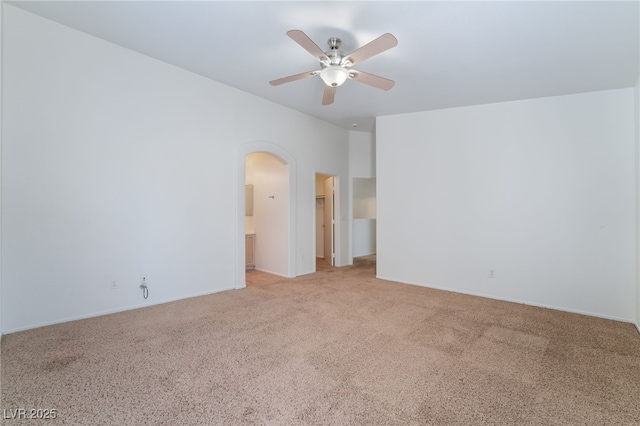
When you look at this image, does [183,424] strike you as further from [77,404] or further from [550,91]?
[550,91]

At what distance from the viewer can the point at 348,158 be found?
704 cm

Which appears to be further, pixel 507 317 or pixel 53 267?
pixel 507 317

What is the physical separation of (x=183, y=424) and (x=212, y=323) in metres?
1.60

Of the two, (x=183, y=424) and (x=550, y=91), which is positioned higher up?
(x=550, y=91)

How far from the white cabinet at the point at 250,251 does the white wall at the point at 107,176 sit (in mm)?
1655

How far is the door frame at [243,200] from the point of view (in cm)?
473

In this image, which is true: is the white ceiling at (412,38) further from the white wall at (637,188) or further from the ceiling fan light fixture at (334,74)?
the ceiling fan light fixture at (334,74)

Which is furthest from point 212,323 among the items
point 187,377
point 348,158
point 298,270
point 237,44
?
point 348,158

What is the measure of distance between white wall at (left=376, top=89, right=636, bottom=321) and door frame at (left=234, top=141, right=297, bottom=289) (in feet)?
5.42

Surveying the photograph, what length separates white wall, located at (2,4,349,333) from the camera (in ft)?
9.59

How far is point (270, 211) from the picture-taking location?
599 centimetres

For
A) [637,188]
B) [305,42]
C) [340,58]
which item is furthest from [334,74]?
[637,188]

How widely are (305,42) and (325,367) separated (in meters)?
2.68

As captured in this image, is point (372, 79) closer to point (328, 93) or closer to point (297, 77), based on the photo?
point (328, 93)
